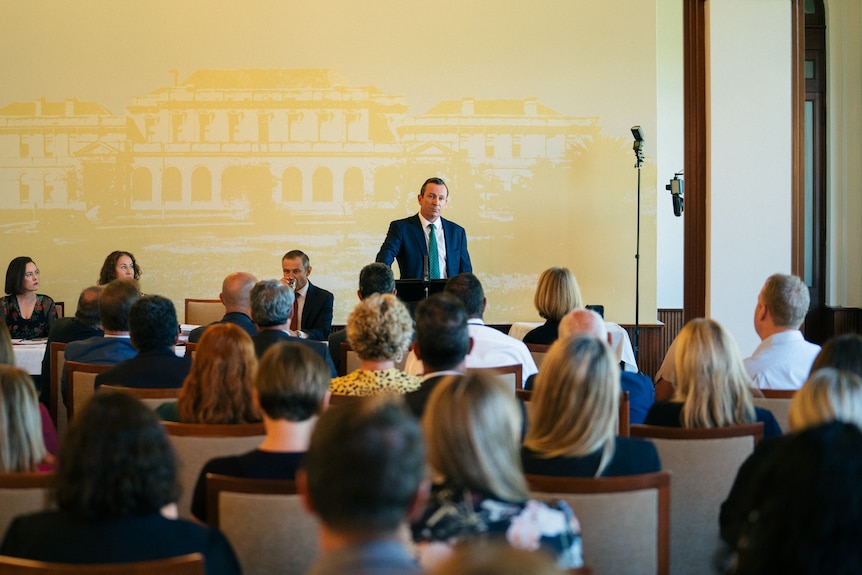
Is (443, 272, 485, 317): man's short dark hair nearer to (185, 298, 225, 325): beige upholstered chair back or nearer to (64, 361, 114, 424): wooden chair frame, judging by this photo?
(64, 361, 114, 424): wooden chair frame

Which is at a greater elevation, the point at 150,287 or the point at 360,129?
the point at 360,129

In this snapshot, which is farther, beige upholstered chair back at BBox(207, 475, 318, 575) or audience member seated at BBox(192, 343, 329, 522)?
audience member seated at BBox(192, 343, 329, 522)

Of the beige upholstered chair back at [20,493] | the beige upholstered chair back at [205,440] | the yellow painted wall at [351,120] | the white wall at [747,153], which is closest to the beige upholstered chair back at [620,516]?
the beige upholstered chair back at [205,440]

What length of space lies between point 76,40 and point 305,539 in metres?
7.42

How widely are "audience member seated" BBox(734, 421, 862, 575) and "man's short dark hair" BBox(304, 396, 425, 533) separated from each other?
51 cm

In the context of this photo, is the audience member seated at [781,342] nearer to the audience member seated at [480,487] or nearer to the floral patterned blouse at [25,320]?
the audience member seated at [480,487]

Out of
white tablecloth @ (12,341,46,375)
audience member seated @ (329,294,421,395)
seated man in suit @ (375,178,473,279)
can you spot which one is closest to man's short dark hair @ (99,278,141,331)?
white tablecloth @ (12,341,46,375)

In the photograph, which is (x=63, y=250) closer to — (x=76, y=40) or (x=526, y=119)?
(x=76, y=40)

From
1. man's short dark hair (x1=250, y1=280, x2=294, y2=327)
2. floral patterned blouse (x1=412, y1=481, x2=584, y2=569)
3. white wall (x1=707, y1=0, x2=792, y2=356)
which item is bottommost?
floral patterned blouse (x1=412, y1=481, x2=584, y2=569)

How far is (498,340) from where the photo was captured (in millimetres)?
4465

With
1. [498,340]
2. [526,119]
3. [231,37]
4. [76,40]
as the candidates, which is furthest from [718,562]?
[76,40]

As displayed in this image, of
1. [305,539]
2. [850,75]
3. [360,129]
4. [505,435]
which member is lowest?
[305,539]

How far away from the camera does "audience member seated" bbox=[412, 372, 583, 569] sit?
1782mm

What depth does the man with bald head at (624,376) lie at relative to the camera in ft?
12.3
